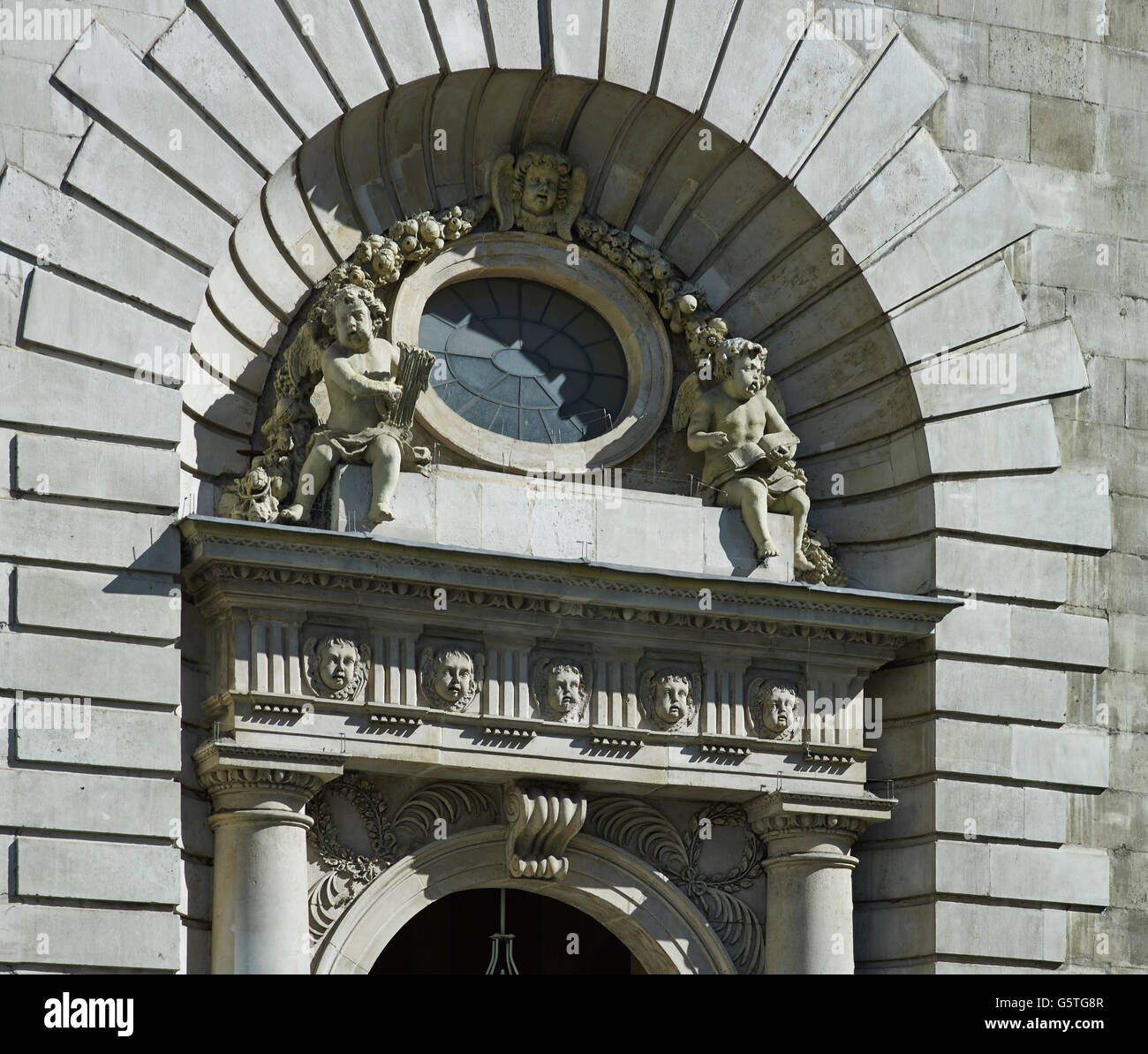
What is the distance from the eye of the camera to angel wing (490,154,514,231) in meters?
22.0

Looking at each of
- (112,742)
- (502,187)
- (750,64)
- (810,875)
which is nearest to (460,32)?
(502,187)

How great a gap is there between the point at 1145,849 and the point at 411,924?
373 inches

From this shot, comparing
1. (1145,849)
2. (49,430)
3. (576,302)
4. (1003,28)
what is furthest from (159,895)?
(1003,28)

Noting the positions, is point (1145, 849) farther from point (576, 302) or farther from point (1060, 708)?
point (576, 302)

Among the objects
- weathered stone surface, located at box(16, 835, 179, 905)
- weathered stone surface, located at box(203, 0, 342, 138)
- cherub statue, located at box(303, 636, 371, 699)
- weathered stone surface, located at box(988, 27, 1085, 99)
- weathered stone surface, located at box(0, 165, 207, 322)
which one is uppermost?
weathered stone surface, located at box(988, 27, 1085, 99)

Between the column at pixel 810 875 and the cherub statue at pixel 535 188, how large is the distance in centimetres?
567

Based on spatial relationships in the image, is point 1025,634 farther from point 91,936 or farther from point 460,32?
point 91,936

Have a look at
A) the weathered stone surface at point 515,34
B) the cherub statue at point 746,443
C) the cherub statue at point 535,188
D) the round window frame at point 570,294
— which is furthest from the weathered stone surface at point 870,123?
the weathered stone surface at point 515,34

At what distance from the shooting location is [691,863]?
2134cm

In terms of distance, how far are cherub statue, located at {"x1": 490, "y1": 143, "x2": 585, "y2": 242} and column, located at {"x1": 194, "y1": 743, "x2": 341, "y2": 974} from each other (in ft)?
18.4

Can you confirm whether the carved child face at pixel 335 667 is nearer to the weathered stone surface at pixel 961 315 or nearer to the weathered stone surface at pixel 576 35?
the weathered stone surface at pixel 576 35

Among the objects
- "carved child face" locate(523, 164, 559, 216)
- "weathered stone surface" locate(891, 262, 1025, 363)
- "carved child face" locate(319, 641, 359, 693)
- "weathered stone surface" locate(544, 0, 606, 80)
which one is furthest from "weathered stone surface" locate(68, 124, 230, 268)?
"weathered stone surface" locate(891, 262, 1025, 363)

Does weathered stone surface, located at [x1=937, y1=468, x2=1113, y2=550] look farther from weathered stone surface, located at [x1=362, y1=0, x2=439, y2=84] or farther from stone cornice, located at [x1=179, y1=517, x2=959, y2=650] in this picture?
weathered stone surface, located at [x1=362, y1=0, x2=439, y2=84]

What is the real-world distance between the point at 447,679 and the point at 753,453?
3.62 meters
